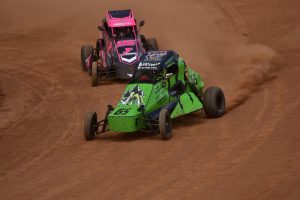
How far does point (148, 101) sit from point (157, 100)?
307 millimetres

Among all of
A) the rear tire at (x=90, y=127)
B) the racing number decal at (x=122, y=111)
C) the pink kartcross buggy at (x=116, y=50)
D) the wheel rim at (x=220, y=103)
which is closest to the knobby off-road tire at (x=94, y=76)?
the pink kartcross buggy at (x=116, y=50)

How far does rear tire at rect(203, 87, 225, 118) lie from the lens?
17.0 meters

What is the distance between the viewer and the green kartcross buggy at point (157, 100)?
50.8 feet

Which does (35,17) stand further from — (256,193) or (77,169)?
(256,193)

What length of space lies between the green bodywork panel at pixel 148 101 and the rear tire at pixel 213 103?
22cm

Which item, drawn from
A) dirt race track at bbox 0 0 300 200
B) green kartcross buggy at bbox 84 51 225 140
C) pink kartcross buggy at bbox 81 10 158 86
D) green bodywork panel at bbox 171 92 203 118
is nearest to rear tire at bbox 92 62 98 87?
pink kartcross buggy at bbox 81 10 158 86

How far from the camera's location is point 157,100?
16.1 m

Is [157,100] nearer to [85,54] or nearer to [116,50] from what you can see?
[116,50]

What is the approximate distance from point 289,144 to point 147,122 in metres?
3.07

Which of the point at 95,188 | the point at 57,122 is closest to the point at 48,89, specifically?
the point at 57,122

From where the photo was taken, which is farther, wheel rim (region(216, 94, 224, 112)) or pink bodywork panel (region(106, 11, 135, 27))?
pink bodywork panel (region(106, 11, 135, 27))

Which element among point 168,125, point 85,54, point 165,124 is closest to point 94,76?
point 85,54

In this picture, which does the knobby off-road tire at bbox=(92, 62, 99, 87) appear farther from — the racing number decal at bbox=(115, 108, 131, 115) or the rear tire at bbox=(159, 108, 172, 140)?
the rear tire at bbox=(159, 108, 172, 140)

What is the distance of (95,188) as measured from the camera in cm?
1276
